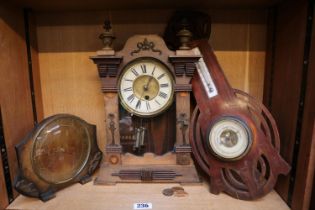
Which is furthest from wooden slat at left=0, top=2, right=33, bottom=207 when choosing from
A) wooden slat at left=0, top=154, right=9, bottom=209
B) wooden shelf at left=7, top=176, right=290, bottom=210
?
wooden shelf at left=7, top=176, right=290, bottom=210

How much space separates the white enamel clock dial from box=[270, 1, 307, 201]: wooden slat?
15 cm

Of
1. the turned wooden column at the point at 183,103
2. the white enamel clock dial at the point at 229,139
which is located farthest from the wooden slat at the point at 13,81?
the white enamel clock dial at the point at 229,139

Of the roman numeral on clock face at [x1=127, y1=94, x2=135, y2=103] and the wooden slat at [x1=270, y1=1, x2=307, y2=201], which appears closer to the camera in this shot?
the wooden slat at [x1=270, y1=1, x2=307, y2=201]

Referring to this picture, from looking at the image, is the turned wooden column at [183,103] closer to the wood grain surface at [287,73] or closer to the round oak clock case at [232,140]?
the round oak clock case at [232,140]

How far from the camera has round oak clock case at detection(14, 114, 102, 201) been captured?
66 centimetres

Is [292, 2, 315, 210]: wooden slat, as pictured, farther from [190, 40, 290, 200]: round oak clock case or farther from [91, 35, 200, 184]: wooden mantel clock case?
[91, 35, 200, 184]: wooden mantel clock case

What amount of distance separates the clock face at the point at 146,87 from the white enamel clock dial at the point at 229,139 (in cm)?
19

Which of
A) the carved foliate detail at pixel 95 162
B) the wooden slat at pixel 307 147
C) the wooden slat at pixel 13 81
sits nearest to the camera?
the wooden slat at pixel 307 147

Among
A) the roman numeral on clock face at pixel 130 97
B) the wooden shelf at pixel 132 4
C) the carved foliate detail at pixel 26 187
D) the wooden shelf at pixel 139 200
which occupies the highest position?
the wooden shelf at pixel 132 4

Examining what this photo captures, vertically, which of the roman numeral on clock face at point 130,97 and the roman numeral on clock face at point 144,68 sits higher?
the roman numeral on clock face at point 144,68

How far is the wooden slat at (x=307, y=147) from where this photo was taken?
23.5 inches

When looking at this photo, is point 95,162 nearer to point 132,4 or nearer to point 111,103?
point 111,103

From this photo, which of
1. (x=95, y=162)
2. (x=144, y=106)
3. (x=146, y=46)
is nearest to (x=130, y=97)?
(x=144, y=106)

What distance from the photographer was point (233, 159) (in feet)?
2.26
